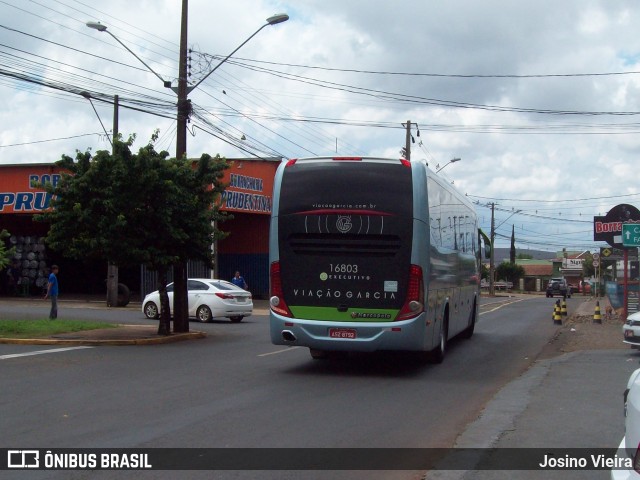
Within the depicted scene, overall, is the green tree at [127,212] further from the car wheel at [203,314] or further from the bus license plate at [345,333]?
the car wheel at [203,314]

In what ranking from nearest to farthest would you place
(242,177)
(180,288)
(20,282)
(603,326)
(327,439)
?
(327,439) → (180,288) → (603,326) → (242,177) → (20,282)

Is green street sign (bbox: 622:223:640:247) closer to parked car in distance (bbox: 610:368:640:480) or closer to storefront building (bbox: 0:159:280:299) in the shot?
parked car in distance (bbox: 610:368:640:480)

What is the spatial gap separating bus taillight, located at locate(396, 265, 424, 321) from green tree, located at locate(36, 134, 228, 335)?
726 centimetres

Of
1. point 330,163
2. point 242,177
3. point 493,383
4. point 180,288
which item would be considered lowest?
point 493,383

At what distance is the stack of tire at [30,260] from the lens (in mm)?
43344

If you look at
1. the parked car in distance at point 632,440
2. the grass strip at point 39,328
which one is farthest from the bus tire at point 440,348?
the parked car in distance at point 632,440

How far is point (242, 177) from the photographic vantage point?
128 ft

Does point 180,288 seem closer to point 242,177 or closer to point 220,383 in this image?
point 220,383

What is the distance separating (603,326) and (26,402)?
2000 centimetres

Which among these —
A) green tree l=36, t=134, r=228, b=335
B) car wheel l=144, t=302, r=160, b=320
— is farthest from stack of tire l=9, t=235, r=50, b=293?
green tree l=36, t=134, r=228, b=335

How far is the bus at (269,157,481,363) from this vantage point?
13.3 m

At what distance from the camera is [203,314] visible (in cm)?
2652

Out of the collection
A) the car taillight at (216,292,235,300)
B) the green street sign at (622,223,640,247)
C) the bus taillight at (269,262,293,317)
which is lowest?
the car taillight at (216,292,235,300)

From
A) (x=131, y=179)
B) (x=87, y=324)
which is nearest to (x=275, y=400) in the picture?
(x=131, y=179)
